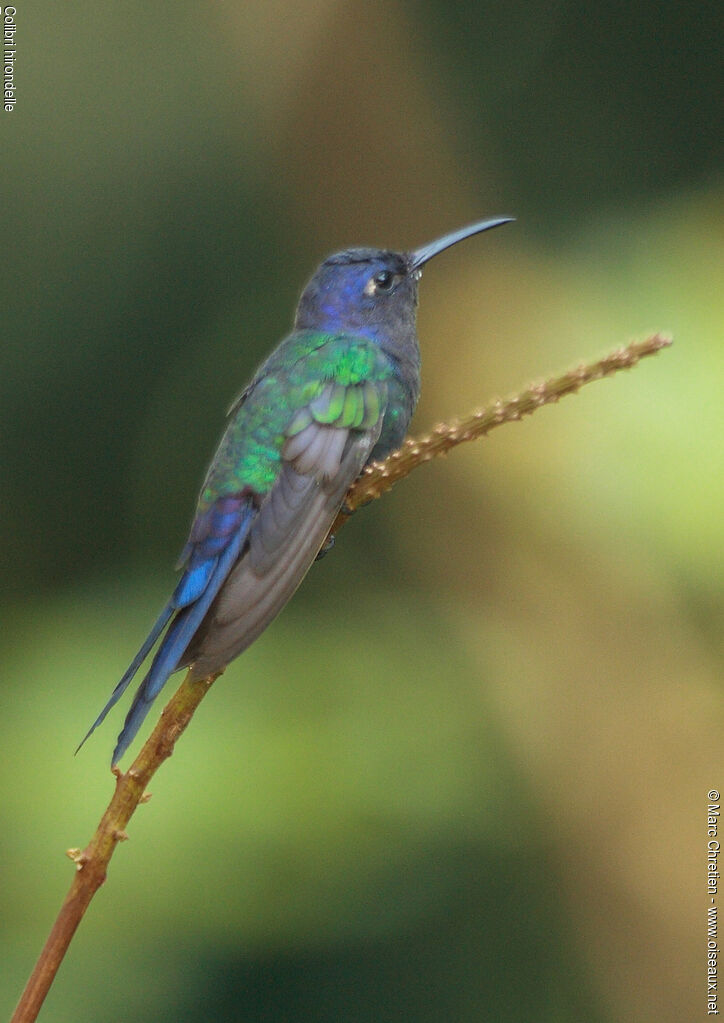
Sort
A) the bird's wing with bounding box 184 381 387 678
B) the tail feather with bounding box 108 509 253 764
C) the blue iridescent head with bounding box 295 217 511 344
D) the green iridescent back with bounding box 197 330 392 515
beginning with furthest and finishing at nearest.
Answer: the blue iridescent head with bounding box 295 217 511 344, the green iridescent back with bounding box 197 330 392 515, the bird's wing with bounding box 184 381 387 678, the tail feather with bounding box 108 509 253 764

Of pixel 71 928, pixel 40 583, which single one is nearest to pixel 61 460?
pixel 40 583

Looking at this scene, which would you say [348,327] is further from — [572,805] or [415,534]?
[572,805]

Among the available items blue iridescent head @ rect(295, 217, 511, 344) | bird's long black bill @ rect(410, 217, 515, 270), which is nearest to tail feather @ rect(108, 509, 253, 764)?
blue iridescent head @ rect(295, 217, 511, 344)

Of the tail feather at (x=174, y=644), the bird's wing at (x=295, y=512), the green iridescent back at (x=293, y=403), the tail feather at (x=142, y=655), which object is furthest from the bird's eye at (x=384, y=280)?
the tail feather at (x=142, y=655)

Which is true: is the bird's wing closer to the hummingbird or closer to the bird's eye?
the hummingbird

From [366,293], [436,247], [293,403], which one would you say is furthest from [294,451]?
[436,247]

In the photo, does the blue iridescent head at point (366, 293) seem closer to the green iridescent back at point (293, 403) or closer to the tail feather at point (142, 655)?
the green iridescent back at point (293, 403)
